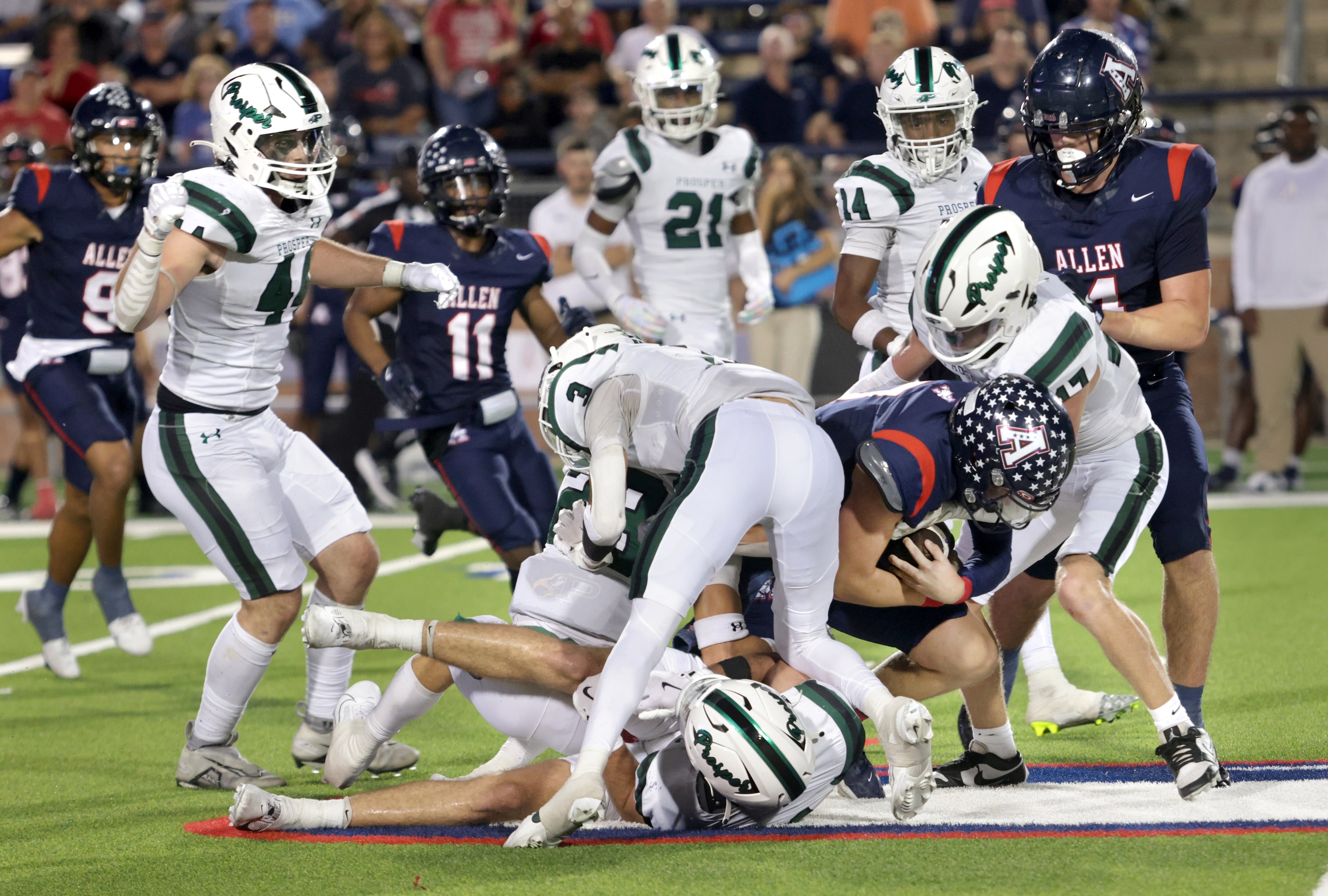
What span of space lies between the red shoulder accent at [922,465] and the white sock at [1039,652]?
1.57m

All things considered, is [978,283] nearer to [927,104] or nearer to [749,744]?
[749,744]

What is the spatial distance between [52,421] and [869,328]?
10.6 feet

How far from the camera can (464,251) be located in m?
6.09

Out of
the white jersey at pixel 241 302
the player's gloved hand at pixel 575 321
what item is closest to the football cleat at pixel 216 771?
the white jersey at pixel 241 302

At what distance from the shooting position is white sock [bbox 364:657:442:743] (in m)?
4.20

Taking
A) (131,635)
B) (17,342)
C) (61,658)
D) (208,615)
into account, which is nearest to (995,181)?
(131,635)

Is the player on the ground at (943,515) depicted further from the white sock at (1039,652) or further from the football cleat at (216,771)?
the football cleat at (216,771)

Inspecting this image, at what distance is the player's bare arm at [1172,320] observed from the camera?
4.51 m

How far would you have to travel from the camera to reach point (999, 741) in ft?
14.1

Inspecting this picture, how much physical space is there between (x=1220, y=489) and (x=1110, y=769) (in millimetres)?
6397

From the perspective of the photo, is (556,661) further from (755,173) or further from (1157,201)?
(755,173)

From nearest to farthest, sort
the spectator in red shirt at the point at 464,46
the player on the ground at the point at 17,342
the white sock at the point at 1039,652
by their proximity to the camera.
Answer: the white sock at the point at 1039,652 → the player on the ground at the point at 17,342 → the spectator in red shirt at the point at 464,46

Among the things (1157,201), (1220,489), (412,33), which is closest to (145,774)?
(1157,201)

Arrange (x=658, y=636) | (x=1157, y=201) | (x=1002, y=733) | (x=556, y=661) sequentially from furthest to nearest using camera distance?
(x=1157, y=201)
(x=1002, y=733)
(x=556, y=661)
(x=658, y=636)
